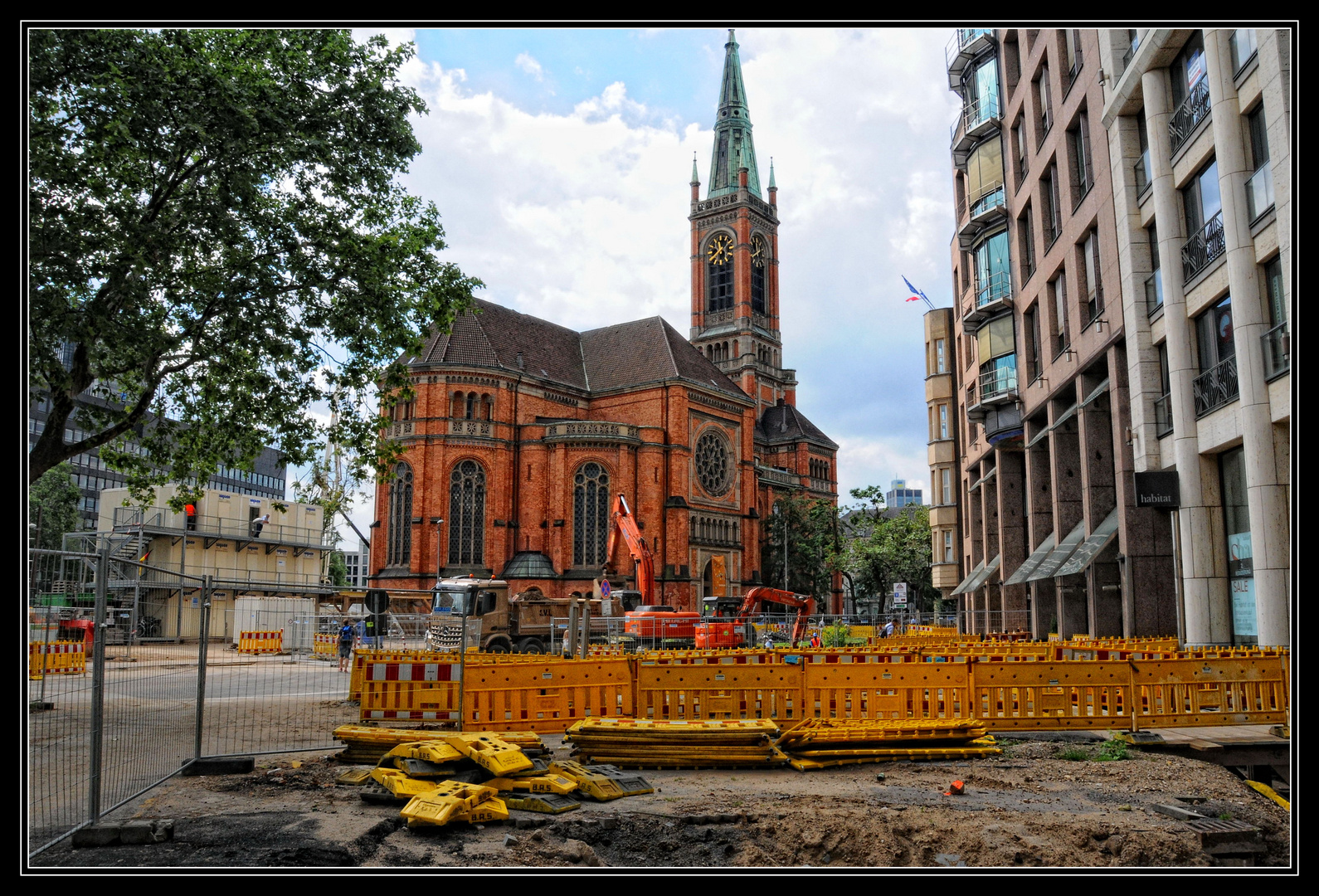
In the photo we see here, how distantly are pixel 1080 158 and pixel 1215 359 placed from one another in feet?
30.8

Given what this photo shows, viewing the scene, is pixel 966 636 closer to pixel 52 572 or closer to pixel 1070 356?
pixel 1070 356

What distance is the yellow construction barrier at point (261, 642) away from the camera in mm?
12133

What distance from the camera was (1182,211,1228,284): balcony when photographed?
17.1 meters

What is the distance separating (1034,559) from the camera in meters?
27.5

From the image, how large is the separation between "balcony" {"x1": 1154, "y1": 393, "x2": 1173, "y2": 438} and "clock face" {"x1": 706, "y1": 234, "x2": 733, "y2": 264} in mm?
70974

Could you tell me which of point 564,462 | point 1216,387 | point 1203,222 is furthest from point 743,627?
point 564,462

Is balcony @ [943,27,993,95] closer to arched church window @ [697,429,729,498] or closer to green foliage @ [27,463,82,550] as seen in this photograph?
arched church window @ [697,429,729,498]

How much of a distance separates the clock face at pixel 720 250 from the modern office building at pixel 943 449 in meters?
44.1

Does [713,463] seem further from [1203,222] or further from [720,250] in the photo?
[1203,222]

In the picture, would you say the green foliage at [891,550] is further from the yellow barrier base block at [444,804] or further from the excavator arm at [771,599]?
the yellow barrier base block at [444,804]

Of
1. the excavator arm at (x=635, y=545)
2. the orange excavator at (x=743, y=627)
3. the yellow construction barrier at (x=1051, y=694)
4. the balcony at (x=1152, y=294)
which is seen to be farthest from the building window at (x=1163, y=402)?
the excavator arm at (x=635, y=545)

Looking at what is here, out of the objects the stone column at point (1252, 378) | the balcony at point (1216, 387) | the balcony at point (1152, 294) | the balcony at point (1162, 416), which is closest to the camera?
the stone column at point (1252, 378)
